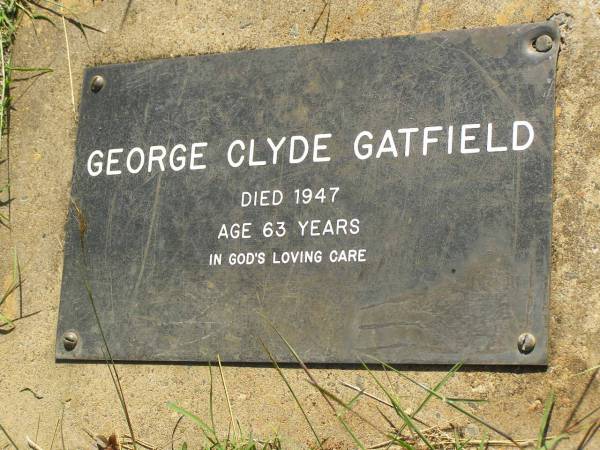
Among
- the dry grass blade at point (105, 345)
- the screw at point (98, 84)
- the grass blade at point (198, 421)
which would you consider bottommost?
the grass blade at point (198, 421)

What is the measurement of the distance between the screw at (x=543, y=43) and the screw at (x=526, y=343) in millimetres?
637

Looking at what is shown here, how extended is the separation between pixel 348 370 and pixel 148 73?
95 cm

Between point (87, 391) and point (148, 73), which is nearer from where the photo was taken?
point (87, 391)

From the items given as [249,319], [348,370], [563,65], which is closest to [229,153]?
[249,319]

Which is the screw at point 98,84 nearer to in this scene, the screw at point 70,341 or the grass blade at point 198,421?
the screw at point 70,341

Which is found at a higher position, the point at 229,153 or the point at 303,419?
the point at 229,153

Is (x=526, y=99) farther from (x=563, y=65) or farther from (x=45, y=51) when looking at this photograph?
(x=45, y=51)

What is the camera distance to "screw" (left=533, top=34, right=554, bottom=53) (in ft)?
7.07

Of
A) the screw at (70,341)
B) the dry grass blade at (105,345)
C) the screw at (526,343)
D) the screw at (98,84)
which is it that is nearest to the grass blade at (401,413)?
the screw at (526,343)

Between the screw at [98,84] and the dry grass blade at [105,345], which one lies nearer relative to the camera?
the dry grass blade at [105,345]

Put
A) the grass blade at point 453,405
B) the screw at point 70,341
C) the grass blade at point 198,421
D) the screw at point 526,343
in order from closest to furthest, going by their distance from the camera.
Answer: the grass blade at point 453,405
the screw at point 526,343
the grass blade at point 198,421
the screw at point 70,341

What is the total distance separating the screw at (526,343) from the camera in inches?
77.6

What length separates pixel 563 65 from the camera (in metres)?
2.16

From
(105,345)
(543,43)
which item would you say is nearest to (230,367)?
(105,345)
